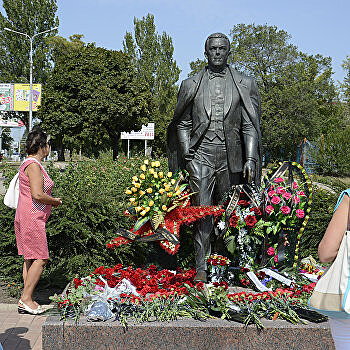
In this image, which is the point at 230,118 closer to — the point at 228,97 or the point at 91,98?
the point at 228,97

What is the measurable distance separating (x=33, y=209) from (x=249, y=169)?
2.21 metres

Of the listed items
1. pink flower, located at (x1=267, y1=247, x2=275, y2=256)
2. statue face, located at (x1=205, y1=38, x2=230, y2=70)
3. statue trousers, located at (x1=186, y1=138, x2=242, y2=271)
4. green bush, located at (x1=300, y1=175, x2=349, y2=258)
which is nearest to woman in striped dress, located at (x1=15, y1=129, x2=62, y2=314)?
statue trousers, located at (x1=186, y1=138, x2=242, y2=271)

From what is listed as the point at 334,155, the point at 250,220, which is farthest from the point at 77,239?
the point at 334,155

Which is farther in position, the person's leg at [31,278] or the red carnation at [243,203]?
the red carnation at [243,203]

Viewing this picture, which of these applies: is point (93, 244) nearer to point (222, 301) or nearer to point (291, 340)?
point (222, 301)

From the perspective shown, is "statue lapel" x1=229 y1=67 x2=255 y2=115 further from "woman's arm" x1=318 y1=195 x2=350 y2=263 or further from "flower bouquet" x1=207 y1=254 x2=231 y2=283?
"woman's arm" x1=318 y1=195 x2=350 y2=263

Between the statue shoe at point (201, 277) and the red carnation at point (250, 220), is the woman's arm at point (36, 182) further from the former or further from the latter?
the red carnation at point (250, 220)

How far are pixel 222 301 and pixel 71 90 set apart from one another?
28.1 meters

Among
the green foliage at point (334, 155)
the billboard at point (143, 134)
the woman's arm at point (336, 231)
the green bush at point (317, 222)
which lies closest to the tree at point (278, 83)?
the billboard at point (143, 134)

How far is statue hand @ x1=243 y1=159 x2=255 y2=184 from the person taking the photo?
5.11 meters

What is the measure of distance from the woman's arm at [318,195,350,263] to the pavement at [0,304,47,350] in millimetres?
2889

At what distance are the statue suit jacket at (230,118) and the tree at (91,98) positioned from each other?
25.2 meters

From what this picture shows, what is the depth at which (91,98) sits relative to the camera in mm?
30109

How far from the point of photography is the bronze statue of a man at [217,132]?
16.8 feet
